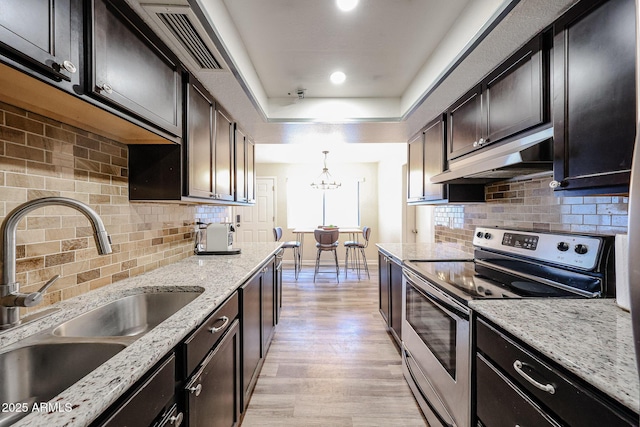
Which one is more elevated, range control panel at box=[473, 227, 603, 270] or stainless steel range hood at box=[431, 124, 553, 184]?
stainless steel range hood at box=[431, 124, 553, 184]

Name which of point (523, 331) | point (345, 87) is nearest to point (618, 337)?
point (523, 331)

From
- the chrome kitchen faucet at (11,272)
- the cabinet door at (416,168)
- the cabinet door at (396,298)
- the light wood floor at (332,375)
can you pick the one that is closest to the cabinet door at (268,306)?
the light wood floor at (332,375)

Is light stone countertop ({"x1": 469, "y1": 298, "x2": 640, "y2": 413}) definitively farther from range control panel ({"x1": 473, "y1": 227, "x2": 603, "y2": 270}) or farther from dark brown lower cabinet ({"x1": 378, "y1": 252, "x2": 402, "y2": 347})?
dark brown lower cabinet ({"x1": 378, "y1": 252, "x2": 402, "y2": 347})

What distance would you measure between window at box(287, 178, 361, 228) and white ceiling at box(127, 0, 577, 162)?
339 centimetres

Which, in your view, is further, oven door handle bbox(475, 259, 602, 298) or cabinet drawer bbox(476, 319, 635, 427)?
oven door handle bbox(475, 259, 602, 298)

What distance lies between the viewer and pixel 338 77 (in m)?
2.34

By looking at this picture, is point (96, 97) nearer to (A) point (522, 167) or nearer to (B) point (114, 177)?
(B) point (114, 177)

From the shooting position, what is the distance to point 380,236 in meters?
6.25

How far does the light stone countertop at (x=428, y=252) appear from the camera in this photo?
2221 millimetres

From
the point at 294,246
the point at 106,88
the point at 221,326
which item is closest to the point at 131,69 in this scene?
the point at 106,88

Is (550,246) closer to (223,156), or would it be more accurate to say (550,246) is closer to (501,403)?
(501,403)

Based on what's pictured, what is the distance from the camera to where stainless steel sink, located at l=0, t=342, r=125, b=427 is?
2.56ft

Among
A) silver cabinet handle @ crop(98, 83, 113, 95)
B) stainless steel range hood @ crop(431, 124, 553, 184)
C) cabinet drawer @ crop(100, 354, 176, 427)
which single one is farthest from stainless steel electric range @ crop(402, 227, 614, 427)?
silver cabinet handle @ crop(98, 83, 113, 95)

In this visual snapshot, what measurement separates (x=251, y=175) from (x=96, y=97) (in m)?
2.30
